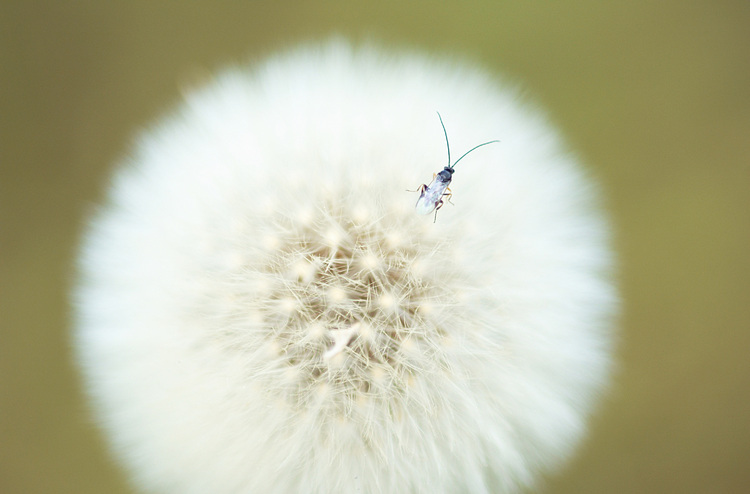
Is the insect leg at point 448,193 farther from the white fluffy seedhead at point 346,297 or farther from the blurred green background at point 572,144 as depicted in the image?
the blurred green background at point 572,144

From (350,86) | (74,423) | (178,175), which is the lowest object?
(74,423)

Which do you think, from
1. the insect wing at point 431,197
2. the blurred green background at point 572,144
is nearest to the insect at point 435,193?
the insect wing at point 431,197

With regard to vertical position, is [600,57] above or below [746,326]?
above

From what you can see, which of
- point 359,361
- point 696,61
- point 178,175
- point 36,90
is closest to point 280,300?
Result: point 359,361

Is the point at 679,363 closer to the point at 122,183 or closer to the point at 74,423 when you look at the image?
the point at 122,183

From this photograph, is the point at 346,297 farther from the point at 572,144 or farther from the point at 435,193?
the point at 572,144


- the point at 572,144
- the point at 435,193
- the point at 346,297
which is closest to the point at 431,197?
the point at 435,193

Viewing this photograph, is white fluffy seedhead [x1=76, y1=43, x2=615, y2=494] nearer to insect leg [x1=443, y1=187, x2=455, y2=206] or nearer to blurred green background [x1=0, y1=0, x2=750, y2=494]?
insect leg [x1=443, y1=187, x2=455, y2=206]
